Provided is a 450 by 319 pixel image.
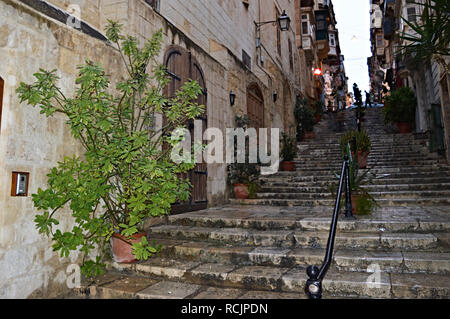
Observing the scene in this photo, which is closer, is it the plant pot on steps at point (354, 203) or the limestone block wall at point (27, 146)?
the limestone block wall at point (27, 146)

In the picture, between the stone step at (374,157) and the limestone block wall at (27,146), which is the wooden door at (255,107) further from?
the limestone block wall at (27,146)

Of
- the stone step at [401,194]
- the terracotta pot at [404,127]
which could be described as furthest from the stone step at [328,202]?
the terracotta pot at [404,127]

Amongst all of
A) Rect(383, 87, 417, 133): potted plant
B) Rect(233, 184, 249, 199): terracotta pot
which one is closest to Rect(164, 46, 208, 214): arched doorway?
Rect(233, 184, 249, 199): terracotta pot

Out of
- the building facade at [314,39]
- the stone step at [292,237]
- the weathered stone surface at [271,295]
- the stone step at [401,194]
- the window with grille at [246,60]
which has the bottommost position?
the weathered stone surface at [271,295]

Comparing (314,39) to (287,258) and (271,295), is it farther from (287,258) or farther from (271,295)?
(271,295)

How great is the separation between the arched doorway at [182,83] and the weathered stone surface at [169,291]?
2.05 metres

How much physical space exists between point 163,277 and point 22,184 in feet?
5.37

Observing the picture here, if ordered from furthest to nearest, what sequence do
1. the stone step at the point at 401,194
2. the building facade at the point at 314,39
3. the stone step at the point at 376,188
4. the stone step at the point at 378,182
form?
the building facade at the point at 314,39 → the stone step at the point at 378,182 → the stone step at the point at 376,188 → the stone step at the point at 401,194

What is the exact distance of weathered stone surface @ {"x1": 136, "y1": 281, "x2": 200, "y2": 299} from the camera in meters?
2.78

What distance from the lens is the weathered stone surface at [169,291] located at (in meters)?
2.78

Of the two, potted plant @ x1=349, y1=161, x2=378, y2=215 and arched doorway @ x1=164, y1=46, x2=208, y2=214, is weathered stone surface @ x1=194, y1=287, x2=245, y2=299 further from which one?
potted plant @ x1=349, y1=161, x2=378, y2=215

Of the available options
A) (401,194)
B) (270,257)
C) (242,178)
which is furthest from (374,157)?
(270,257)

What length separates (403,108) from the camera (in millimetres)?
11828

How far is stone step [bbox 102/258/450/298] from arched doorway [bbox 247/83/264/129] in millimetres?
5717
